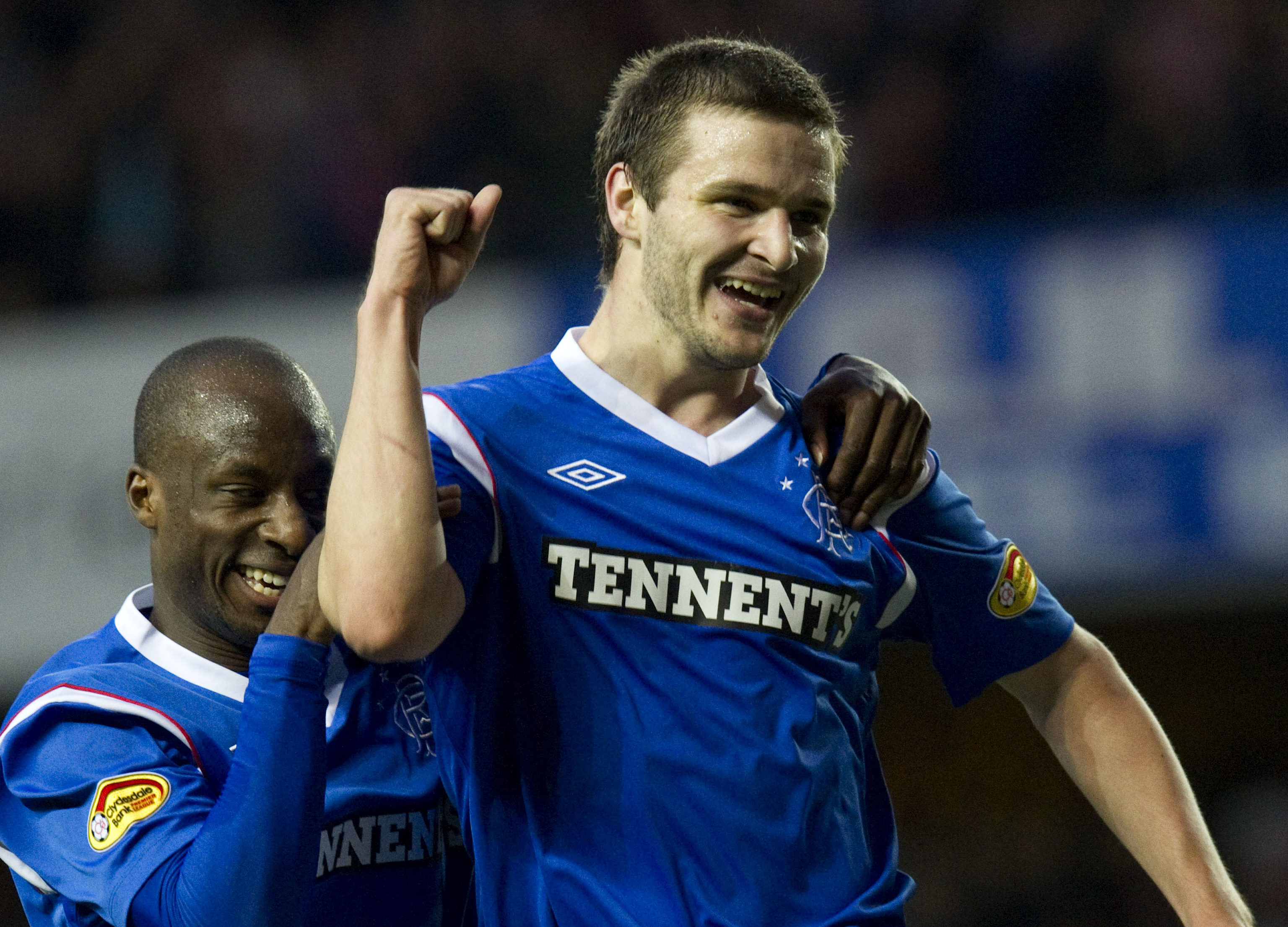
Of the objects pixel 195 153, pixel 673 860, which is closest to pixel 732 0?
pixel 195 153

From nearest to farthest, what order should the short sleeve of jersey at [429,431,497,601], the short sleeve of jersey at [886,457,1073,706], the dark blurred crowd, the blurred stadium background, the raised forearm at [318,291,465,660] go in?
the raised forearm at [318,291,465,660] → the short sleeve of jersey at [429,431,497,601] → the short sleeve of jersey at [886,457,1073,706] → the blurred stadium background → the dark blurred crowd

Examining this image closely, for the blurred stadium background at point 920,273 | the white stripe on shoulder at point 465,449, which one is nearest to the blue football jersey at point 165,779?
the white stripe on shoulder at point 465,449

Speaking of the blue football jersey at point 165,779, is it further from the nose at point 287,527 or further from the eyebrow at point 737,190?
the eyebrow at point 737,190

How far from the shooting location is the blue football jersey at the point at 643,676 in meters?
2.20

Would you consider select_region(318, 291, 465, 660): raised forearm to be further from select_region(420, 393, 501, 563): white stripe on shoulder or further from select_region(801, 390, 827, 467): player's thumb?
select_region(801, 390, 827, 467): player's thumb

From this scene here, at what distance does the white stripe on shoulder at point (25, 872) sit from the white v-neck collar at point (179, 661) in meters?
0.35

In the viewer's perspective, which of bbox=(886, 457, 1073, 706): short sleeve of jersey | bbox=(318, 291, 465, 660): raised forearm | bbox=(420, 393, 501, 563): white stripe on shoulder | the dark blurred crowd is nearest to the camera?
bbox=(318, 291, 465, 660): raised forearm

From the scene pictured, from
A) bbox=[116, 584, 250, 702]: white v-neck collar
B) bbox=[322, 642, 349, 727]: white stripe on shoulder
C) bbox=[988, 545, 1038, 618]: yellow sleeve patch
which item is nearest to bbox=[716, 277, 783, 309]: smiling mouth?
bbox=[988, 545, 1038, 618]: yellow sleeve patch

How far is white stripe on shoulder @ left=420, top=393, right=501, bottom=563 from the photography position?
2.23 metres

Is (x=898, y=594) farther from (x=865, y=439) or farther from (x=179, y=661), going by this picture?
(x=179, y=661)

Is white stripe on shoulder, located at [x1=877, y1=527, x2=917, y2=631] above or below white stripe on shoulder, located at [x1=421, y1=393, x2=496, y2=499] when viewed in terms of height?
below

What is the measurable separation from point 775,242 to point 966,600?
2.34ft

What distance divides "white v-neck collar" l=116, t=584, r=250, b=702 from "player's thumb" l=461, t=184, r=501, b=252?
0.84 m

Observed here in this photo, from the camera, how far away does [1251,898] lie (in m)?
7.25
